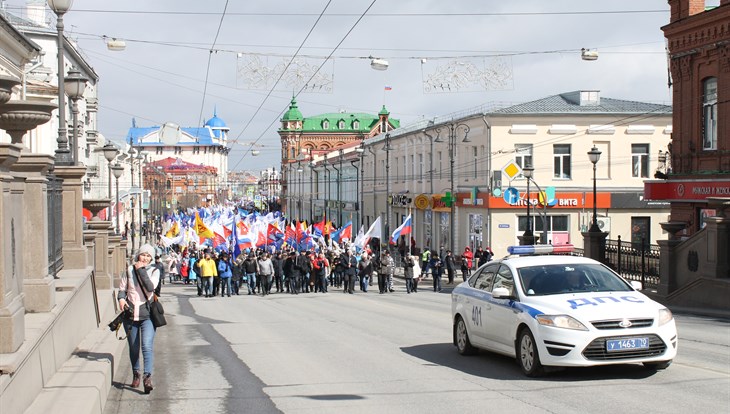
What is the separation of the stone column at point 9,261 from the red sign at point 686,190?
27193 millimetres

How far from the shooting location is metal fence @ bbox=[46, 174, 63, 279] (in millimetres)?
12359

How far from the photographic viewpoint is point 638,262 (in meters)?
28.7

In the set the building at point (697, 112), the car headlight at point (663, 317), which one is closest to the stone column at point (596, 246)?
the building at point (697, 112)

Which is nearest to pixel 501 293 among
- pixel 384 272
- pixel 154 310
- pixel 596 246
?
pixel 154 310

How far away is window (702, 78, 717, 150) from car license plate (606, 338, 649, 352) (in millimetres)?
23696

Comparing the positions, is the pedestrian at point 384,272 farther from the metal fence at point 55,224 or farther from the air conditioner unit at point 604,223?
the metal fence at point 55,224

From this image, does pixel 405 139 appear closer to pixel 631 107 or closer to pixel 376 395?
pixel 631 107

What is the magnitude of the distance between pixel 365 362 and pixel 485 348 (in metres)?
1.61

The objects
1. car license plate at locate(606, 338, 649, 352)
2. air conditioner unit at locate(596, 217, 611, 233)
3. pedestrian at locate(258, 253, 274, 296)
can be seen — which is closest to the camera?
car license plate at locate(606, 338, 649, 352)

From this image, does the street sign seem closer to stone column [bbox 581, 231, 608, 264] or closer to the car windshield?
stone column [bbox 581, 231, 608, 264]

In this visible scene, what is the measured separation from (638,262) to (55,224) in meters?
20.0

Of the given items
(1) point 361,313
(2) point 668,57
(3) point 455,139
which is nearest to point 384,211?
(3) point 455,139

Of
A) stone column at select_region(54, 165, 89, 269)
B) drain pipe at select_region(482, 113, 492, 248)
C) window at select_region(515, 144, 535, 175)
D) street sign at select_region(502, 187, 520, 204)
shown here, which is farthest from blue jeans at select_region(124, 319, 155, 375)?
window at select_region(515, 144, 535, 175)

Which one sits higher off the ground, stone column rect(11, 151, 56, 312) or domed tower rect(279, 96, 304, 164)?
domed tower rect(279, 96, 304, 164)
